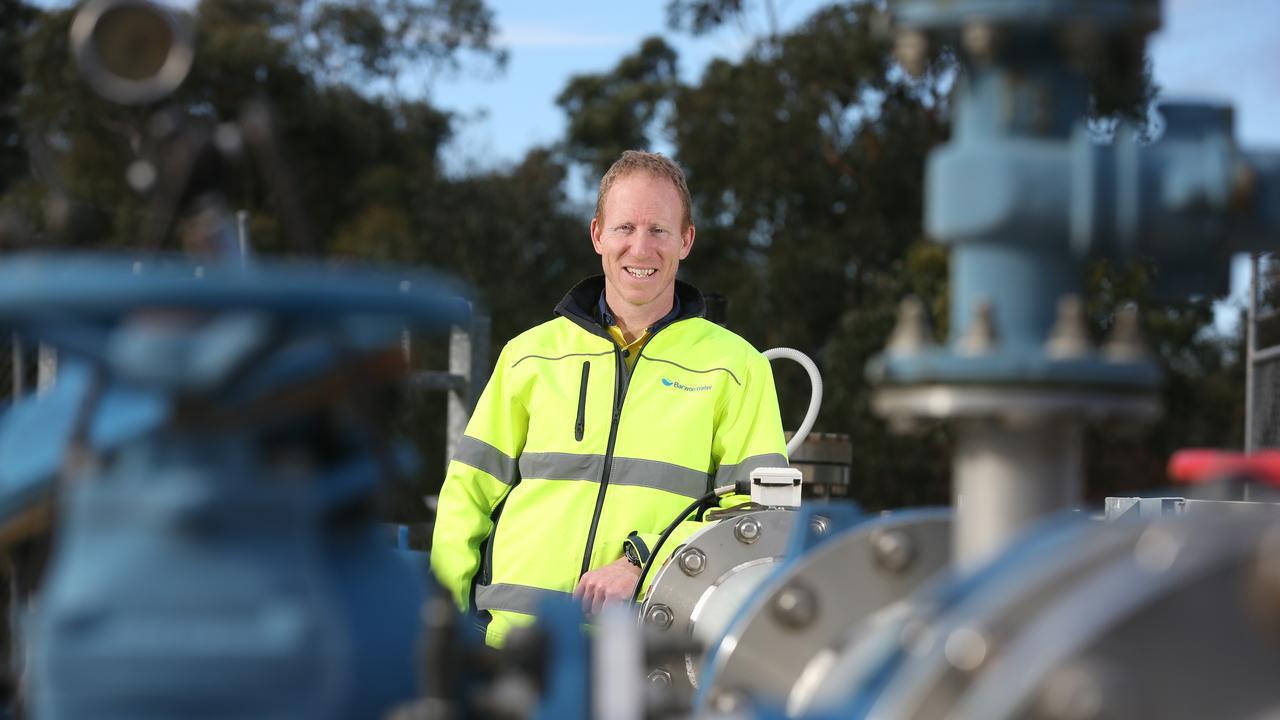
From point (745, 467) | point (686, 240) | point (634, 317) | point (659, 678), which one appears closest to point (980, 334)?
point (659, 678)

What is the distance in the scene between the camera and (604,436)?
3.43 meters

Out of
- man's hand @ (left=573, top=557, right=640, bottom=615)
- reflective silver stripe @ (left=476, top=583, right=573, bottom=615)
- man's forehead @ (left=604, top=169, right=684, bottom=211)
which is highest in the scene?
man's forehead @ (left=604, top=169, right=684, bottom=211)

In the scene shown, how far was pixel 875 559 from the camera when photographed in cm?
171

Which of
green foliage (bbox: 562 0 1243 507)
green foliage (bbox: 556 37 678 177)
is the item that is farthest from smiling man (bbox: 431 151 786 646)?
green foliage (bbox: 556 37 678 177)

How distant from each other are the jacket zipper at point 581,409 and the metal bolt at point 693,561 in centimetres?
88

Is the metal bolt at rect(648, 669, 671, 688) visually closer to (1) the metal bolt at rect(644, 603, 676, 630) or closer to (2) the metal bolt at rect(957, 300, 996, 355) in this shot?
(1) the metal bolt at rect(644, 603, 676, 630)

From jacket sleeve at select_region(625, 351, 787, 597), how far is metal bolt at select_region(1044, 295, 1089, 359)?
6.61 ft

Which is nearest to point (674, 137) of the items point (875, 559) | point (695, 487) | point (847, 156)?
point (847, 156)

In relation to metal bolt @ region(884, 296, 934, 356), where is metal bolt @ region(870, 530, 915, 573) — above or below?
below

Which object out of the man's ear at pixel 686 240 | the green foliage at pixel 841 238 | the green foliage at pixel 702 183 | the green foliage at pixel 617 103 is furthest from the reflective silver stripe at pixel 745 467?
the green foliage at pixel 617 103

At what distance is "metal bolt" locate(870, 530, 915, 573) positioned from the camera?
1.69 m

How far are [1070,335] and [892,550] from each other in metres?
0.44

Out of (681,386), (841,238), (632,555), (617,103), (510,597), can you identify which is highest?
(617,103)

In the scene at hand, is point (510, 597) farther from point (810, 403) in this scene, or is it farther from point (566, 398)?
point (810, 403)
